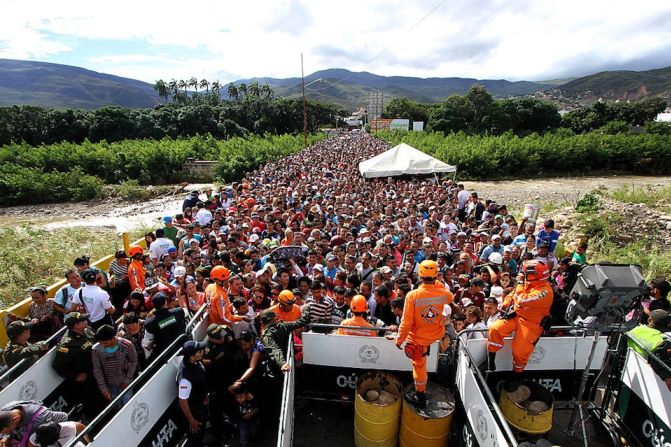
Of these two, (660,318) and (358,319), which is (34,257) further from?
(660,318)

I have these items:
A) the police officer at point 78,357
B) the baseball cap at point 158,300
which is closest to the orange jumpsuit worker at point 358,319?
the baseball cap at point 158,300

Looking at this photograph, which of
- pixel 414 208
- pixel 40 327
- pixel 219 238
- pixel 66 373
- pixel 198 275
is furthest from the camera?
pixel 414 208

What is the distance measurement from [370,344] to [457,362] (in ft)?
3.59

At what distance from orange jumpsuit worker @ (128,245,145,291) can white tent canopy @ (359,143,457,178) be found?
11.2 metres

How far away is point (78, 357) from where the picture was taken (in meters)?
4.16

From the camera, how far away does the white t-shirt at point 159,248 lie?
749 cm

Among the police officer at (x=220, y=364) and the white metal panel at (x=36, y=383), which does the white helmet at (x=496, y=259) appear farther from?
the white metal panel at (x=36, y=383)

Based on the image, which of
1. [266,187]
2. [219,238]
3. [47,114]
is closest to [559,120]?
[266,187]

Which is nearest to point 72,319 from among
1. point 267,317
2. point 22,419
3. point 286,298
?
point 22,419

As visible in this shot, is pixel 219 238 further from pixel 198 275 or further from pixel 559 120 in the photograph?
pixel 559 120

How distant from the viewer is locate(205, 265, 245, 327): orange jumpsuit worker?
4.88 m

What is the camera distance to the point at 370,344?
4.64 m

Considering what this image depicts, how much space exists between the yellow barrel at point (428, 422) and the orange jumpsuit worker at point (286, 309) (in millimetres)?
1674

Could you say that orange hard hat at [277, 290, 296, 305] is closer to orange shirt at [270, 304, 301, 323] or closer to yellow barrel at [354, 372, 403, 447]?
orange shirt at [270, 304, 301, 323]
